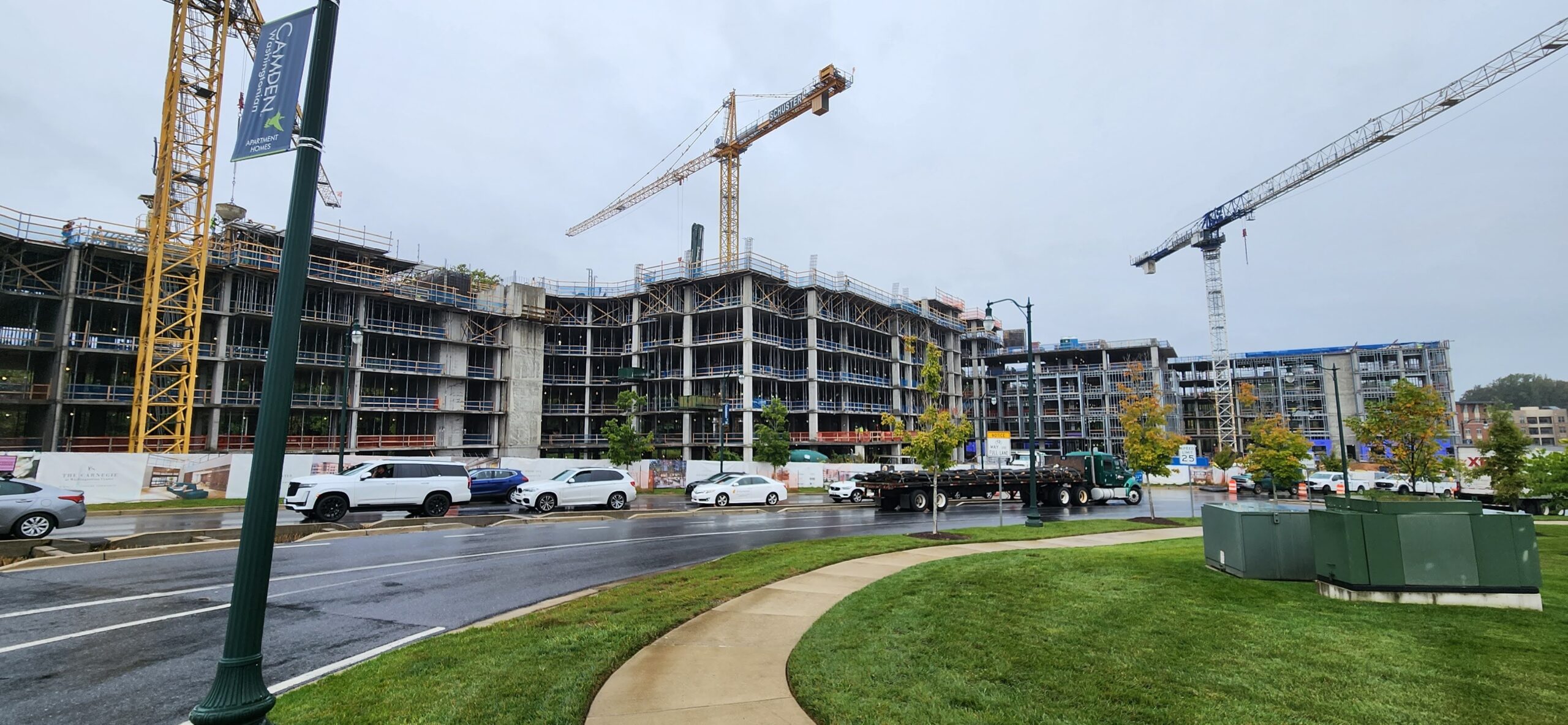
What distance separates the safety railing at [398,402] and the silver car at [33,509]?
4044 centimetres

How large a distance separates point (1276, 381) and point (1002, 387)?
126ft

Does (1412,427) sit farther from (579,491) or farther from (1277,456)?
(579,491)

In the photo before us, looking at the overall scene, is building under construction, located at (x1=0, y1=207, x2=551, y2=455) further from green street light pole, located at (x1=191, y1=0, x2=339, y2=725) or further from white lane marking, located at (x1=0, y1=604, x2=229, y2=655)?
green street light pole, located at (x1=191, y1=0, x2=339, y2=725)

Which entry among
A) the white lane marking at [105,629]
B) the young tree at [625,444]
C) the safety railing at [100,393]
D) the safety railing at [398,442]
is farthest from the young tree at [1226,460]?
the safety railing at [100,393]

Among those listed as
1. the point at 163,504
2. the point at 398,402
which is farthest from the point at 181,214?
the point at 163,504

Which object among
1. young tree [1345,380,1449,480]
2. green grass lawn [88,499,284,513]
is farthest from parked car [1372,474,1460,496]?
green grass lawn [88,499,284,513]

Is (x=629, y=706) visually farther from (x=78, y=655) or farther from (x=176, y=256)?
(x=176, y=256)

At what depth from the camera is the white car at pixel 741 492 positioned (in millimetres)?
31266

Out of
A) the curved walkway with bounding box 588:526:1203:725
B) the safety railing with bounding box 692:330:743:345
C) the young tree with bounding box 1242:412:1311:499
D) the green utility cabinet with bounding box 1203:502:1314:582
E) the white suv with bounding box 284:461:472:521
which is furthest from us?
the safety railing with bounding box 692:330:743:345

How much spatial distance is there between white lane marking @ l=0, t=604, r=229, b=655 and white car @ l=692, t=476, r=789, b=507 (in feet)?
72.0

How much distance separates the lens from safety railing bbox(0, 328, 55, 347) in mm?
42312

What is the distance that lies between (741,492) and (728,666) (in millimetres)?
25780

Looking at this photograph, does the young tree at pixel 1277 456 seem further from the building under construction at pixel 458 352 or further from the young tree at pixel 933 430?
the building under construction at pixel 458 352

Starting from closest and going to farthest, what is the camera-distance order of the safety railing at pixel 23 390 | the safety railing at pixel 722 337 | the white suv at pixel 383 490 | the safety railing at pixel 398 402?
the white suv at pixel 383 490, the safety railing at pixel 23 390, the safety railing at pixel 398 402, the safety railing at pixel 722 337
